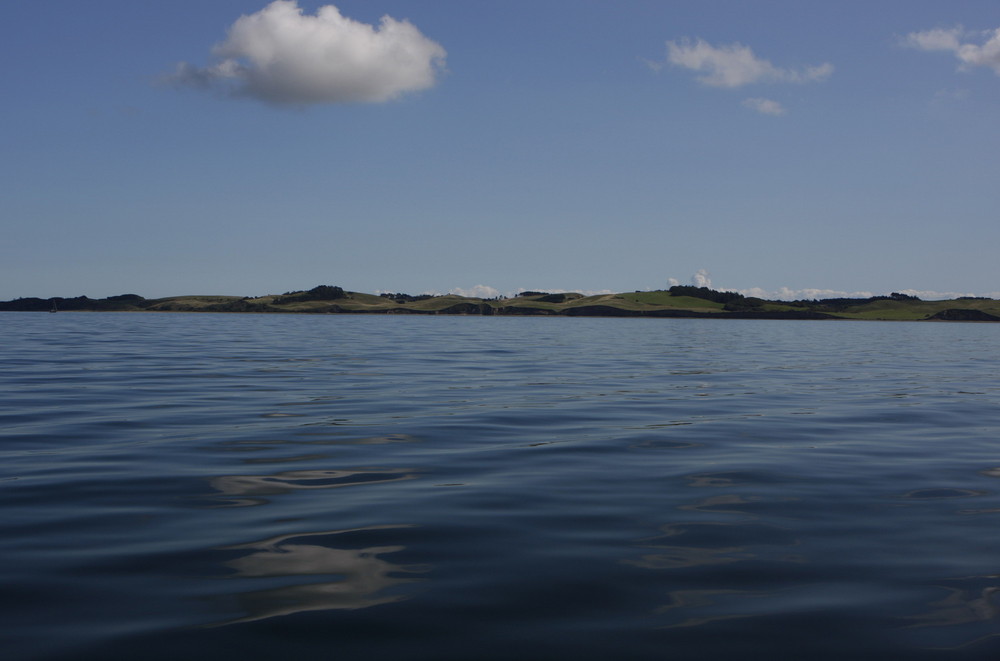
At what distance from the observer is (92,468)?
384 inches

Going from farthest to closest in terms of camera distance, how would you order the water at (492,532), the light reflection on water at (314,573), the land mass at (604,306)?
the land mass at (604,306), the light reflection on water at (314,573), the water at (492,532)

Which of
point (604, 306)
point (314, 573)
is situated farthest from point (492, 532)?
point (604, 306)

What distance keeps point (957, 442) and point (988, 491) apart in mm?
4345

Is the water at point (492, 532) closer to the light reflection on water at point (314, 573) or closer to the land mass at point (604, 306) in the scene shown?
the light reflection on water at point (314, 573)

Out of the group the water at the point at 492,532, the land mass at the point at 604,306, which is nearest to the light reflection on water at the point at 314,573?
the water at the point at 492,532

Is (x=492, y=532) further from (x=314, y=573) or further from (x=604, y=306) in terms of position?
(x=604, y=306)

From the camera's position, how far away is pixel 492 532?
23.1 feet

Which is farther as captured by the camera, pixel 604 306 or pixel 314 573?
pixel 604 306

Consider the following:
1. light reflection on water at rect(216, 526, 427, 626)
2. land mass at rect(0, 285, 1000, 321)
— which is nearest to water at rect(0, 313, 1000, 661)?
light reflection on water at rect(216, 526, 427, 626)

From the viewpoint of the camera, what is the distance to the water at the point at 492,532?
4.76 metres

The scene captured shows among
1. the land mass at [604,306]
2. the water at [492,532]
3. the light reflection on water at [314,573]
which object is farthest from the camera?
the land mass at [604,306]

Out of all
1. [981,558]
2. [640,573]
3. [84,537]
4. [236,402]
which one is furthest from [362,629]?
[236,402]

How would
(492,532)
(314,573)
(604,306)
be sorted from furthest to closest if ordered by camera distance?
(604,306) → (492,532) → (314,573)

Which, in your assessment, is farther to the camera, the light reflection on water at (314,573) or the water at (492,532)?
the light reflection on water at (314,573)
